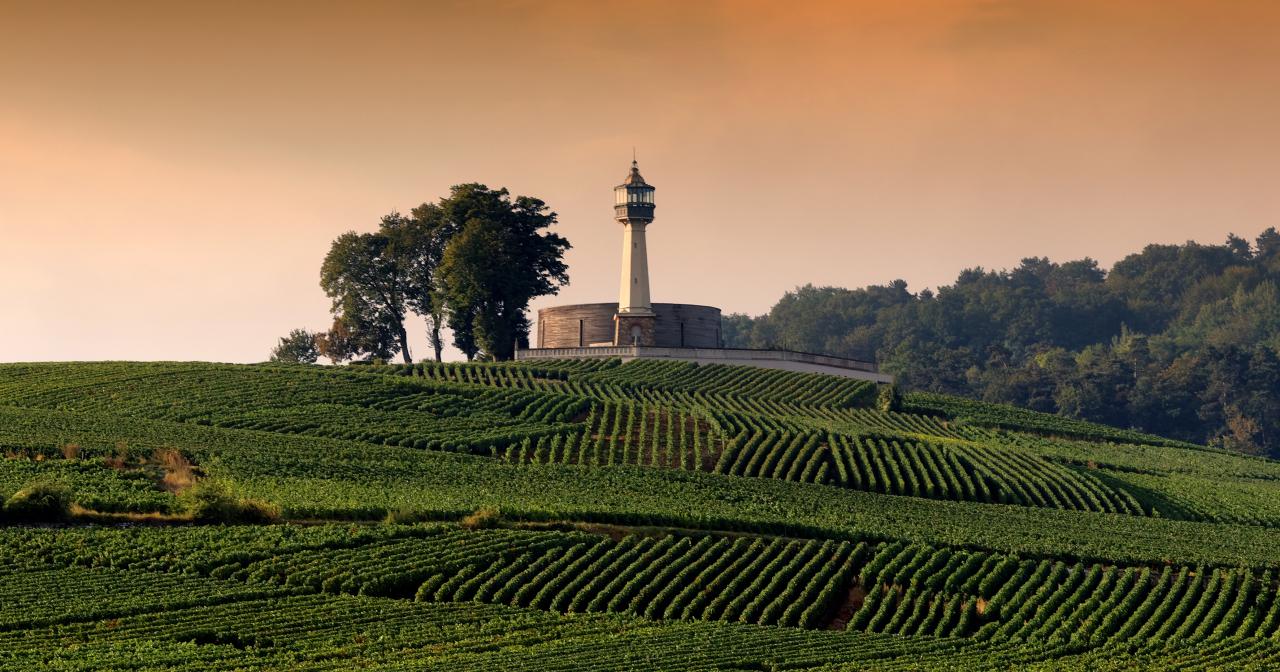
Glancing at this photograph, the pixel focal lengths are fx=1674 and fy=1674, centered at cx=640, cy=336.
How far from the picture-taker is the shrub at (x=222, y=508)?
5297 centimetres

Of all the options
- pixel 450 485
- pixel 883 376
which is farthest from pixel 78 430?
pixel 883 376

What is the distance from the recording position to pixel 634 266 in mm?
103000

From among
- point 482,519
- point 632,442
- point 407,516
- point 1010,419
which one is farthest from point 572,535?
point 1010,419

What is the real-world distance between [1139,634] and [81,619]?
29.0 metres

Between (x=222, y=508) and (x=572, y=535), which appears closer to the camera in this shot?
(x=222, y=508)

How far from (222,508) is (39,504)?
5480 millimetres

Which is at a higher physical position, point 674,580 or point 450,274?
point 450,274

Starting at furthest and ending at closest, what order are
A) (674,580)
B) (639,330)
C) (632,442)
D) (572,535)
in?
(639,330), (632,442), (572,535), (674,580)

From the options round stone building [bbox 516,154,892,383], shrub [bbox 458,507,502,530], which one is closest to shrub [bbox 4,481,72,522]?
shrub [bbox 458,507,502,530]

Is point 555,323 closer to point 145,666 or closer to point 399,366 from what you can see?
point 399,366

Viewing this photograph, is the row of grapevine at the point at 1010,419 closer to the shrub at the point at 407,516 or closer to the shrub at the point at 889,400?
the shrub at the point at 889,400

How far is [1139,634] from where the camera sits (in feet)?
157

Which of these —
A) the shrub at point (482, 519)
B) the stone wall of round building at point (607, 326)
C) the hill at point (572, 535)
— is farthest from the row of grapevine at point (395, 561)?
the stone wall of round building at point (607, 326)

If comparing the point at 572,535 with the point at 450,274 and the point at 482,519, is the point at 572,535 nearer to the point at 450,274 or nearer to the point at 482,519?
the point at 482,519
